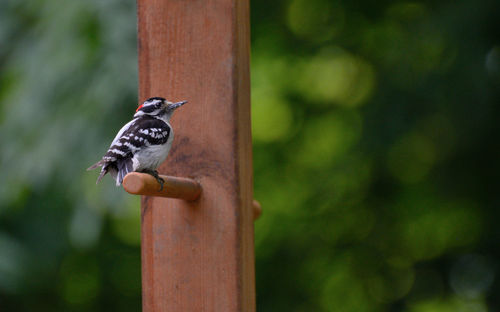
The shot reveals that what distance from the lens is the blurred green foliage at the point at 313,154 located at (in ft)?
11.3

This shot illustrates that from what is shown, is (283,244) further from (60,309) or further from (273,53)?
(60,309)

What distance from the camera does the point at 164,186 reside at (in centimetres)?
175

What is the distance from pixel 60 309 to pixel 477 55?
11.7ft

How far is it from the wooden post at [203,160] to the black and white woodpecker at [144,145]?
0.11 meters

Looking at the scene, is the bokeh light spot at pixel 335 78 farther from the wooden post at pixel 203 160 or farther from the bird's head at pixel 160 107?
the bird's head at pixel 160 107

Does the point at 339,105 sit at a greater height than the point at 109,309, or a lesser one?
greater

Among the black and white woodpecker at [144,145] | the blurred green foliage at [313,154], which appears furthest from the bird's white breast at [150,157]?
the blurred green foliage at [313,154]

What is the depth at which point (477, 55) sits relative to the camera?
357 cm

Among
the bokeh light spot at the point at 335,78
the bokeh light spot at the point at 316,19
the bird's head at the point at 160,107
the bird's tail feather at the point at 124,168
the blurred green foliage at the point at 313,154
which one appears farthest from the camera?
the bokeh light spot at the point at 316,19

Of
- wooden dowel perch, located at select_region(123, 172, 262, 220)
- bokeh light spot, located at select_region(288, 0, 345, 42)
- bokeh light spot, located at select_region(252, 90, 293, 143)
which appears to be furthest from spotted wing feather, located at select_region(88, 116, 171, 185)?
bokeh light spot, located at select_region(252, 90, 293, 143)

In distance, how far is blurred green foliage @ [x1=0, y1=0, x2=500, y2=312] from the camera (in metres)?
3.43

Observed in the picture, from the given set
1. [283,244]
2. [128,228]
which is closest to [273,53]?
[283,244]

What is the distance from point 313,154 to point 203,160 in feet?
8.59

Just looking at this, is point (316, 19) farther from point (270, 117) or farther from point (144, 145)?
point (144, 145)
